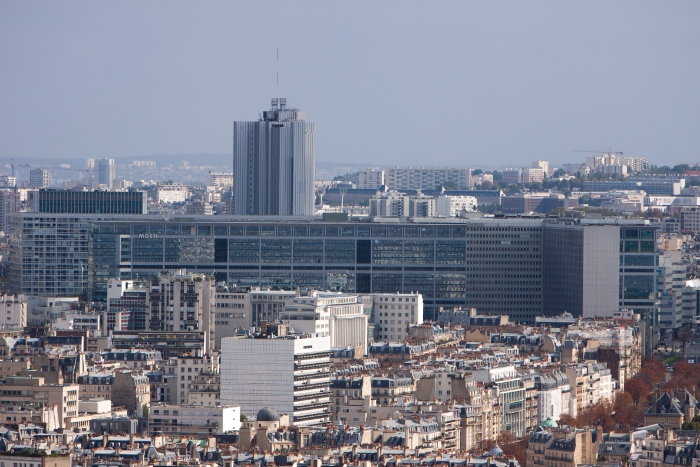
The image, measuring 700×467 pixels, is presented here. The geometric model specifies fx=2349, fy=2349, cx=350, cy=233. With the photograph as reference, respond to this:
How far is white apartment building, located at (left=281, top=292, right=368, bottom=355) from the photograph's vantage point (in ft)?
431

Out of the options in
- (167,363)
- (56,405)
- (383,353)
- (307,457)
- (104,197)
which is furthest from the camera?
(104,197)

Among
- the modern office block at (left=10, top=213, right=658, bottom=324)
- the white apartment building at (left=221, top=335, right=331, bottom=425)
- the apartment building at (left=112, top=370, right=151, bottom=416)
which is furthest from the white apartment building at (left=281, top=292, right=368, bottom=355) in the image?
the modern office block at (left=10, top=213, right=658, bottom=324)

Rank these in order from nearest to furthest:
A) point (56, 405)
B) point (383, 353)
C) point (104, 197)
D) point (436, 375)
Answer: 1. point (56, 405)
2. point (436, 375)
3. point (383, 353)
4. point (104, 197)

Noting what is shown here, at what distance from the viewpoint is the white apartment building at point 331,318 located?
131 meters

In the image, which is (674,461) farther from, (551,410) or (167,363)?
(167,363)

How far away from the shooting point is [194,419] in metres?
100

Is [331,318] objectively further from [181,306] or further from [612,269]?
[612,269]

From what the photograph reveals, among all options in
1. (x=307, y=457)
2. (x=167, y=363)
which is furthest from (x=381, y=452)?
(x=167, y=363)

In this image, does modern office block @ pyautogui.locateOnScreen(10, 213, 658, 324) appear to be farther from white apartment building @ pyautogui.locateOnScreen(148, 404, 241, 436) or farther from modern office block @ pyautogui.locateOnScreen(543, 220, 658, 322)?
white apartment building @ pyautogui.locateOnScreen(148, 404, 241, 436)

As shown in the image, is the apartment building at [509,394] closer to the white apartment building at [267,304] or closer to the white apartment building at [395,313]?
the white apartment building at [267,304]

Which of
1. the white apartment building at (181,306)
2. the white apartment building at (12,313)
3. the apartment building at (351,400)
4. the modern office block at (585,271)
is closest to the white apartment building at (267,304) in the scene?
the white apartment building at (181,306)

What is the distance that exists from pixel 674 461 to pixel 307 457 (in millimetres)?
13484

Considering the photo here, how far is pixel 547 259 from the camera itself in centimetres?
17338

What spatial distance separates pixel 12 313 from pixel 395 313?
24923 mm
